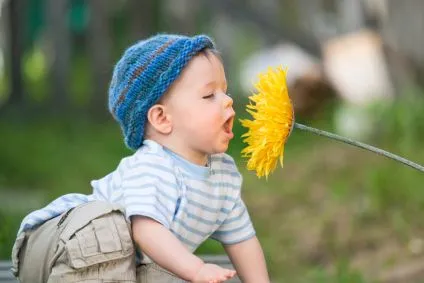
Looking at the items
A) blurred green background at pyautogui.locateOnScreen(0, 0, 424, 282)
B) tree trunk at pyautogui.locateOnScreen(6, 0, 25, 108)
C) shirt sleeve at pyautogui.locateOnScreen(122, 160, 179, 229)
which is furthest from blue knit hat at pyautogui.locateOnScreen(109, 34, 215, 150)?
tree trunk at pyautogui.locateOnScreen(6, 0, 25, 108)

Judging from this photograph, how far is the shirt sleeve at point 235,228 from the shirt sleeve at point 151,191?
0.86 ft

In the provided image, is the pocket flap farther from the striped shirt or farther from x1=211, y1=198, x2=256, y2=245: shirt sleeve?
x1=211, y1=198, x2=256, y2=245: shirt sleeve

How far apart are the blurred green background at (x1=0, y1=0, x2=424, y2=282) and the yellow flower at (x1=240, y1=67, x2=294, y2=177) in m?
1.50

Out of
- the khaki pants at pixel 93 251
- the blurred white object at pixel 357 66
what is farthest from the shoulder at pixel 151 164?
the blurred white object at pixel 357 66

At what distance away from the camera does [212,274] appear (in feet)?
8.84

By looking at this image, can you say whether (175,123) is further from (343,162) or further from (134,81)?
(343,162)

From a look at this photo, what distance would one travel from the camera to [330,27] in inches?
511

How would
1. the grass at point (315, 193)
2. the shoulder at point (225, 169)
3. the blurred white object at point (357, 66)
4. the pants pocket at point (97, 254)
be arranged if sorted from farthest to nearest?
the blurred white object at point (357, 66) → the grass at point (315, 193) → the shoulder at point (225, 169) → the pants pocket at point (97, 254)

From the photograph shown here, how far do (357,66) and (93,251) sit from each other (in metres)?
6.05

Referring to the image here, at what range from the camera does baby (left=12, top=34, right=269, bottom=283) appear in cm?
279

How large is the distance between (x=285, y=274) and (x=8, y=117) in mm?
4649

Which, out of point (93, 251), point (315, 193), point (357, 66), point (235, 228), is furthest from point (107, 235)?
point (357, 66)

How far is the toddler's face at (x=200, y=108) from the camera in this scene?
115 inches

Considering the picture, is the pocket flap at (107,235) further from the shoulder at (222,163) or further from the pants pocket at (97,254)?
the shoulder at (222,163)
